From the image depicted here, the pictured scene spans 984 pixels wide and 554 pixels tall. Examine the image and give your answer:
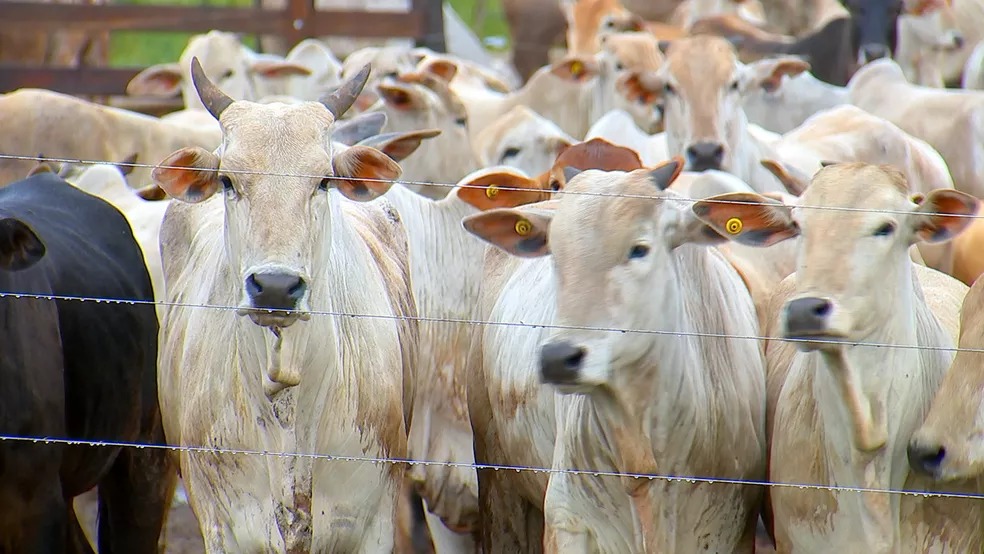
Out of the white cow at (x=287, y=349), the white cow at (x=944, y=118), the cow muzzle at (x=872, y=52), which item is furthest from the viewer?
the cow muzzle at (x=872, y=52)

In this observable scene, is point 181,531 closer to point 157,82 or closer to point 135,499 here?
point 135,499

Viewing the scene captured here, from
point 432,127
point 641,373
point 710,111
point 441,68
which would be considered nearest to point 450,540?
point 641,373

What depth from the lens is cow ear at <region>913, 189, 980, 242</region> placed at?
423 cm

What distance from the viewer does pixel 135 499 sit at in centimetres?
608

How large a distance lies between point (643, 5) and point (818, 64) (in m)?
6.22

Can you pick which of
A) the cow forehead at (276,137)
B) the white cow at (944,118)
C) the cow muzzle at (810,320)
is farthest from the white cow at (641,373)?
the white cow at (944,118)

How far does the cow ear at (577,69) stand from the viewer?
1086cm

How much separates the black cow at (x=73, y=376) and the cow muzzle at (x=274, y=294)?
1.20 meters

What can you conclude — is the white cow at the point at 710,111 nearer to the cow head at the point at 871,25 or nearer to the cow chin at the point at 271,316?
the cow head at the point at 871,25

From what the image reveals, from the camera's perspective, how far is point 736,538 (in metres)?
4.58

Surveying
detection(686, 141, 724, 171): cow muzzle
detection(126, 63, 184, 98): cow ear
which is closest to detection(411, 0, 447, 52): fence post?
detection(126, 63, 184, 98): cow ear

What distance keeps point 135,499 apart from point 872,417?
3.07 metres

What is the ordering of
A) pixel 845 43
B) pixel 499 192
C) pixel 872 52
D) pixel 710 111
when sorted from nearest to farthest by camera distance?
1. pixel 499 192
2. pixel 710 111
3. pixel 872 52
4. pixel 845 43

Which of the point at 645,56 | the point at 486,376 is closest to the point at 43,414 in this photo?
the point at 486,376
